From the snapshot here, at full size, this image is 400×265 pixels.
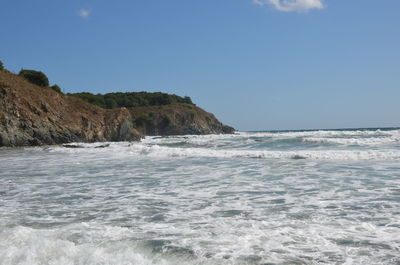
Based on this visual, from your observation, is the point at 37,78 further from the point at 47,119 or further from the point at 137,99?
the point at 137,99

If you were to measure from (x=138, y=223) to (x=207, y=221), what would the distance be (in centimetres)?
106

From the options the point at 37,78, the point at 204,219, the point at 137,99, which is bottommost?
the point at 204,219

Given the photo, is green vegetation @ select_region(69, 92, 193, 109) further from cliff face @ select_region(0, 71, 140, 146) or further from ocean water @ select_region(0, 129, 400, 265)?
ocean water @ select_region(0, 129, 400, 265)

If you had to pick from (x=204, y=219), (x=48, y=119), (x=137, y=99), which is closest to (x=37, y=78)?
(x=48, y=119)

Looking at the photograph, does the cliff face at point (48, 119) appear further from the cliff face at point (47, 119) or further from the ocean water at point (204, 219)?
the ocean water at point (204, 219)

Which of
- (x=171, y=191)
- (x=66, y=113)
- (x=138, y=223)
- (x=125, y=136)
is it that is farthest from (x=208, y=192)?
(x=125, y=136)

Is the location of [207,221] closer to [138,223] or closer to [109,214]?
[138,223]

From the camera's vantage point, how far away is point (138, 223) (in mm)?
5473

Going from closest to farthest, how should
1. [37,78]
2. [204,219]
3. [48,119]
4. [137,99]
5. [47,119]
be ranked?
[204,219] → [47,119] → [48,119] → [37,78] → [137,99]

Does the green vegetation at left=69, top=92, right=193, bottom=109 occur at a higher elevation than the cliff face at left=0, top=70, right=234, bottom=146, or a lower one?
higher

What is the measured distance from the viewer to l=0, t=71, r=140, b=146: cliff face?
29062 mm

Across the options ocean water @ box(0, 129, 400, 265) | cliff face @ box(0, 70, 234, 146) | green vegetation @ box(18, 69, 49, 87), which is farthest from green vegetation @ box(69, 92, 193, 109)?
ocean water @ box(0, 129, 400, 265)

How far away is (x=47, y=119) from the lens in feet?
106

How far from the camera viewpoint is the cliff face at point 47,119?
29.1m
